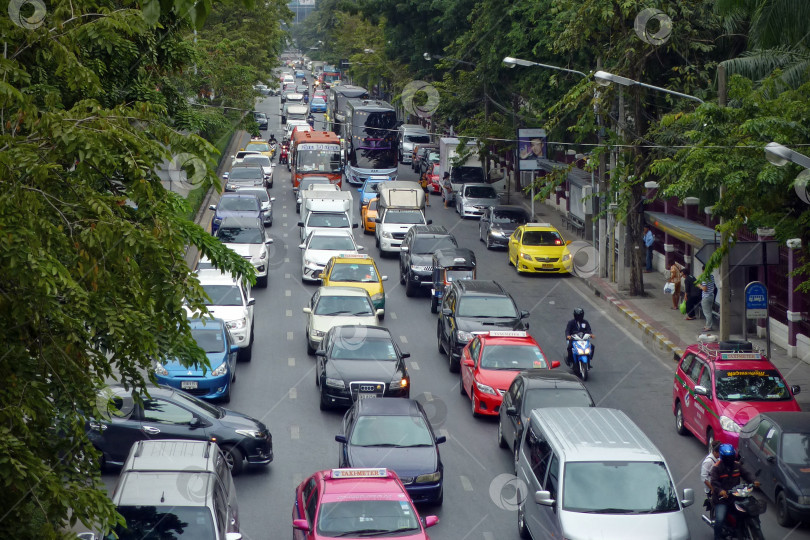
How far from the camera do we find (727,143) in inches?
736

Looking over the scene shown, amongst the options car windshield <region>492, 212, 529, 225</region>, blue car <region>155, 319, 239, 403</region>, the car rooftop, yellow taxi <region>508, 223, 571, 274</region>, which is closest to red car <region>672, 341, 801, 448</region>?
the car rooftop

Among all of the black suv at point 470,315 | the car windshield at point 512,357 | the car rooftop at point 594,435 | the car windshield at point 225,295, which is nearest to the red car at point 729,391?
the car windshield at point 512,357

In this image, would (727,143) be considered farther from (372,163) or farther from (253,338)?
(372,163)

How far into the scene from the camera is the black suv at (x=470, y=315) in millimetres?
22644

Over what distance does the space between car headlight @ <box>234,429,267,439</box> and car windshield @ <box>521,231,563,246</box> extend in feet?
64.3

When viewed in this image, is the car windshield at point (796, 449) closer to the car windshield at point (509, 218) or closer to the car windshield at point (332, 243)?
the car windshield at point (332, 243)

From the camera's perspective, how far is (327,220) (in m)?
35.4

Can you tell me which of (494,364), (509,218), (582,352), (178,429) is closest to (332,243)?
(509,218)

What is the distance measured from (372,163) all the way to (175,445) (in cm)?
4255

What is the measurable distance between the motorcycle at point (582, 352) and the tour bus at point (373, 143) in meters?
32.6

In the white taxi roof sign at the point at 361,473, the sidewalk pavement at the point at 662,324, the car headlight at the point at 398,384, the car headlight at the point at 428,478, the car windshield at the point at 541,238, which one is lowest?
the sidewalk pavement at the point at 662,324

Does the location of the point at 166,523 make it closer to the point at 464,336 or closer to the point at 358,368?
the point at 358,368

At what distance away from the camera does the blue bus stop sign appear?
68.0 feet

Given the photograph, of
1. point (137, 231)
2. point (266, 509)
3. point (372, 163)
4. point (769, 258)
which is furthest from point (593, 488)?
point (372, 163)
